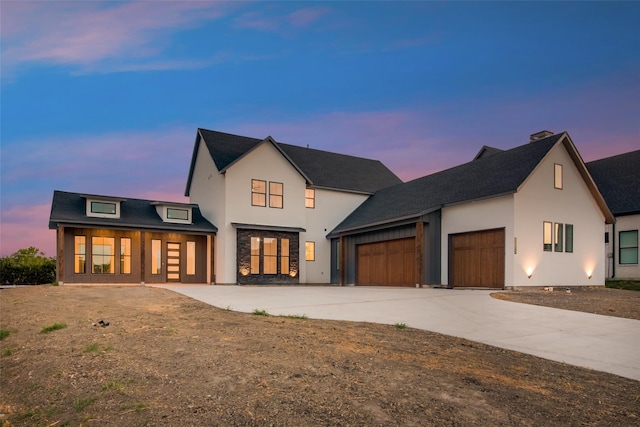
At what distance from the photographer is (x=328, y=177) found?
29.6 m

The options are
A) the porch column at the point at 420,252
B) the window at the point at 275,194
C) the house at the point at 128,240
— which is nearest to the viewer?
the porch column at the point at 420,252

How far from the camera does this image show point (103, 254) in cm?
2228

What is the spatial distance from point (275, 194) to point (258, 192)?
1084 mm

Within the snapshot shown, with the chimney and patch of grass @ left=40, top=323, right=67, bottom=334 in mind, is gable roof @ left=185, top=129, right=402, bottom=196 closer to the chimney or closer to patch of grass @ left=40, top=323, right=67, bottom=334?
the chimney

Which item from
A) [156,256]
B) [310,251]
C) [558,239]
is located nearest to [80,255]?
[156,256]

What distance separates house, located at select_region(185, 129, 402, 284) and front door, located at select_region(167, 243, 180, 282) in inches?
80.9

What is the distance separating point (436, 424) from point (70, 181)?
27.8 meters

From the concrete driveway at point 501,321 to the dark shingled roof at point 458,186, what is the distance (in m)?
6.07

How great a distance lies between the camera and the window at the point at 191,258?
80.6 feet

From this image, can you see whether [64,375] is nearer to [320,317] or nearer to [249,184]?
[320,317]

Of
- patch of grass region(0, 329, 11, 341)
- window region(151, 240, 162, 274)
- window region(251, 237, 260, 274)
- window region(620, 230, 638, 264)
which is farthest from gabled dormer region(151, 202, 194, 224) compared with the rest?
window region(620, 230, 638, 264)

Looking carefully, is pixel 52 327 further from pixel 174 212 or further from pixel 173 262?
pixel 174 212

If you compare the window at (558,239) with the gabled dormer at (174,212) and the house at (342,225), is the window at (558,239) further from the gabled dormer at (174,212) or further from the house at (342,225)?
the gabled dormer at (174,212)

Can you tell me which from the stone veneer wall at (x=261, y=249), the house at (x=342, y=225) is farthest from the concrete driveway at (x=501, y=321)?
the stone veneer wall at (x=261, y=249)
